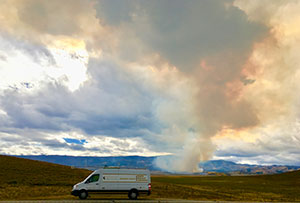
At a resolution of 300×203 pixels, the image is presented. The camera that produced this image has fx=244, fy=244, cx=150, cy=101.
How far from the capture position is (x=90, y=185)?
1240 inches

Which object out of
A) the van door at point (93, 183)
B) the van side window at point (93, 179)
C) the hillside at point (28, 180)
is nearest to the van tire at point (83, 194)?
the van door at point (93, 183)

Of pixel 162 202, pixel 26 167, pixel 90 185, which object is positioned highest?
pixel 26 167

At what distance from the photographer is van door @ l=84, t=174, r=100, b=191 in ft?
103

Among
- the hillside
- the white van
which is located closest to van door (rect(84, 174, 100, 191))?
the white van

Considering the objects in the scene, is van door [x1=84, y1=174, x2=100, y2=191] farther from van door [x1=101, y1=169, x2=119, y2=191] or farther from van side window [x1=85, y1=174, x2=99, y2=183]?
van door [x1=101, y1=169, x2=119, y2=191]

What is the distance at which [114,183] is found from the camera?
31781mm

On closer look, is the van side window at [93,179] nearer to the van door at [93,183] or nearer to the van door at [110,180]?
the van door at [93,183]

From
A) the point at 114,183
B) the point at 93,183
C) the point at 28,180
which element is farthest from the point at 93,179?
the point at 28,180

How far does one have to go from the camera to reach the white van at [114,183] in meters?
31.4

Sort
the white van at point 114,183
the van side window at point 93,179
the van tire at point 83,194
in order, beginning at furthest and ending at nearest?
the van side window at point 93,179, the white van at point 114,183, the van tire at point 83,194

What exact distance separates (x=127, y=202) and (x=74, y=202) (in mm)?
6134

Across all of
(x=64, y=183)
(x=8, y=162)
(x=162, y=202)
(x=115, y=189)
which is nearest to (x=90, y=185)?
(x=115, y=189)

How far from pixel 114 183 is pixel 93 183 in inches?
106

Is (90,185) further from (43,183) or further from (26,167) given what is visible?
(26,167)
